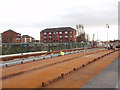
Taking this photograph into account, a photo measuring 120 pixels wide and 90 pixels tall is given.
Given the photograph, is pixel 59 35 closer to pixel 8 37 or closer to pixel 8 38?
pixel 8 37

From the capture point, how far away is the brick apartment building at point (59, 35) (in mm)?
84294

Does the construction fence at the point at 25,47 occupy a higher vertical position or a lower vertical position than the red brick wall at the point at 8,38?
lower

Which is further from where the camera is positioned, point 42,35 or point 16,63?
point 42,35

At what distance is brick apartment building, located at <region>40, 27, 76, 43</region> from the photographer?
84.3m

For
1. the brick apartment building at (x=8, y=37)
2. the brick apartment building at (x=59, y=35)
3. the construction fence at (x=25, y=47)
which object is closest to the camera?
the construction fence at (x=25, y=47)

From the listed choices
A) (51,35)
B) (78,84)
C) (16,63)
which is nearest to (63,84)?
(78,84)

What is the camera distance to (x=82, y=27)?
271 ft

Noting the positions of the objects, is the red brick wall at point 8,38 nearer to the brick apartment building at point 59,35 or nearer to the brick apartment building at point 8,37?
Result: the brick apartment building at point 8,37

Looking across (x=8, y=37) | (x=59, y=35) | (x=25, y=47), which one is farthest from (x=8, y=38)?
(x=25, y=47)

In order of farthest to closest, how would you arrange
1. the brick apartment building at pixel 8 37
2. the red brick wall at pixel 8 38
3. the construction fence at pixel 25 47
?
1. the brick apartment building at pixel 8 37
2. the red brick wall at pixel 8 38
3. the construction fence at pixel 25 47

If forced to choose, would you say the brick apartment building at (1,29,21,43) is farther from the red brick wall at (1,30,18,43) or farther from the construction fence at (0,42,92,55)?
the construction fence at (0,42,92,55)

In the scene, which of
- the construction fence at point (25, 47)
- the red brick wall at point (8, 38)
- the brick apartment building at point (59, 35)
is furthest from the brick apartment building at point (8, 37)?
the construction fence at point (25, 47)

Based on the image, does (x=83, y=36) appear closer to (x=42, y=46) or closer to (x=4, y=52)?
(x=42, y=46)

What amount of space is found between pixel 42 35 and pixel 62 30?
14218 millimetres
